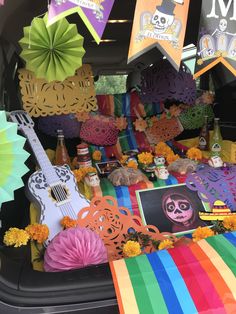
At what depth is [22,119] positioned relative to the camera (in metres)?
1.91

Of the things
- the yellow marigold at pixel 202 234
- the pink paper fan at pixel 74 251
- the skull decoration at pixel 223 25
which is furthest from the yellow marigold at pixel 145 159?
the skull decoration at pixel 223 25

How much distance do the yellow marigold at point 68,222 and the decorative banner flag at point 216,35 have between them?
0.75 m

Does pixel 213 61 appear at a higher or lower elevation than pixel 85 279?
higher

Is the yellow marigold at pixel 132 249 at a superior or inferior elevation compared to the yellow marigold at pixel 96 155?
superior

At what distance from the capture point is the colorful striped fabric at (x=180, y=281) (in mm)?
839

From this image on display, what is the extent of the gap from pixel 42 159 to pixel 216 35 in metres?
1.06

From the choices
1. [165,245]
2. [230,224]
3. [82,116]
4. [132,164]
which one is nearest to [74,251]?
[165,245]

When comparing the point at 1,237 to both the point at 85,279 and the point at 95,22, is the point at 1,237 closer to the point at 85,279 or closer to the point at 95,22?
the point at 85,279

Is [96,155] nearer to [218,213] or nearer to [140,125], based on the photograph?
→ [140,125]

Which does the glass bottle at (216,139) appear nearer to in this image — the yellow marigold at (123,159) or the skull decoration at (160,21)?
the yellow marigold at (123,159)

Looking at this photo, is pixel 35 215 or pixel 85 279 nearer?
pixel 85 279

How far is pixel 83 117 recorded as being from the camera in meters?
2.32

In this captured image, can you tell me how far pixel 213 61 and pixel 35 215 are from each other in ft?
3.59

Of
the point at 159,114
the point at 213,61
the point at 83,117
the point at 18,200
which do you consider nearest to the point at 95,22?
the point at 213,61
